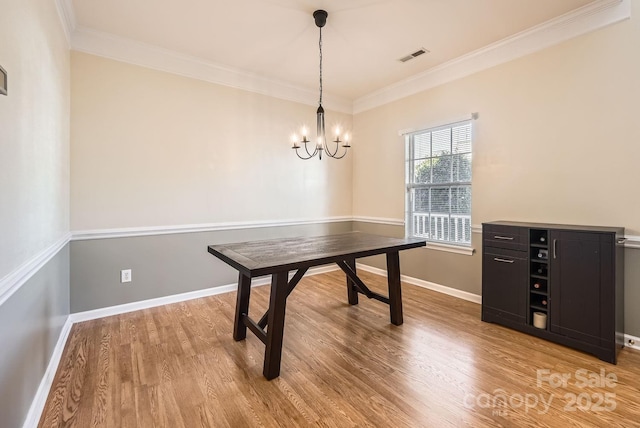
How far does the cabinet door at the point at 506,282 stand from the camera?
2.61 m

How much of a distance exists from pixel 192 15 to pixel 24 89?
5.09 feet

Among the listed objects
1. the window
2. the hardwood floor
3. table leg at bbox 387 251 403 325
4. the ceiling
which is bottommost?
the hardwood floor

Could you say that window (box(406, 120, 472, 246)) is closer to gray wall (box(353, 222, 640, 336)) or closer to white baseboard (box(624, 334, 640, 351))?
gray wall (box(353, 222, 640, 336))

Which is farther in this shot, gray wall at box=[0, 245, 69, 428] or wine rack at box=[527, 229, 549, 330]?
wine rack at box=[527, 229, 549, 330]

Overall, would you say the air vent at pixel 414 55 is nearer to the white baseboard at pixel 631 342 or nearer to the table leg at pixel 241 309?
the table leg at pixel 241 309

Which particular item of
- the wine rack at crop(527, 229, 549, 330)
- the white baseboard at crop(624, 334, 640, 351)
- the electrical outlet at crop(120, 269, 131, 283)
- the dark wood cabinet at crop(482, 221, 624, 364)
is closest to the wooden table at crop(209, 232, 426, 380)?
the dark wood cabinet at crop(482, 221, 624, 364)

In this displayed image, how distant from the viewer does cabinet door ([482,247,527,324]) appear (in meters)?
2.61

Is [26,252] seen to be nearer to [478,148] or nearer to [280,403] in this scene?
[280,403]

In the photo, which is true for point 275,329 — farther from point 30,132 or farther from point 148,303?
point 148,303

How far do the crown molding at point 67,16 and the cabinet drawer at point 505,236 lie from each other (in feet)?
13.3

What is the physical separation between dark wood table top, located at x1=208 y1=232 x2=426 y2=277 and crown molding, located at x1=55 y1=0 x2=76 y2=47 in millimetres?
2206

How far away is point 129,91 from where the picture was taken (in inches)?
119

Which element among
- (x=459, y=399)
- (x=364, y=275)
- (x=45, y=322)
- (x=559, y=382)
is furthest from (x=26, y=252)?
(x=364, y=275)

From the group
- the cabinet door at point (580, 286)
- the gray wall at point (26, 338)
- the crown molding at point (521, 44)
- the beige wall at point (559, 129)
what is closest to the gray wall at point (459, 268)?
the beige wall at point (559, 129)
